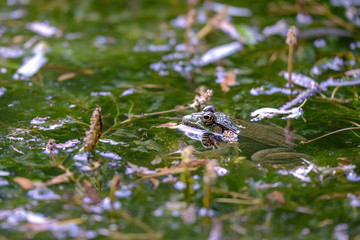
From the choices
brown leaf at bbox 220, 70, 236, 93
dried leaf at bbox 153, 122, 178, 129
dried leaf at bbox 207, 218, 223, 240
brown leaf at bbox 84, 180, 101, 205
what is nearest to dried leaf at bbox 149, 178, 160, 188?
brown leaf at bbox 84, 180, 101, 205

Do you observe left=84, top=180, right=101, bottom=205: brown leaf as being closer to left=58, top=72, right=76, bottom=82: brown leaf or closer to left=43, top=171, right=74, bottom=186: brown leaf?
left=43, top=171, right=74, bottom=186: brown leaf

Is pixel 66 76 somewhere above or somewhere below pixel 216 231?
above

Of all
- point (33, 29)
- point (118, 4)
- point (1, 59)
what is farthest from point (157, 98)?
point (118, 4)

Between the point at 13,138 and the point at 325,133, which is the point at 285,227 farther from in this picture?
the point at 13,138

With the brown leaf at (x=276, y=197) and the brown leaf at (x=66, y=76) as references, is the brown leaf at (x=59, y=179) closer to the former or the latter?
the brown leaf at (x=276, y=197)

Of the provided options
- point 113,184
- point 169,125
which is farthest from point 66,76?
point 113,184

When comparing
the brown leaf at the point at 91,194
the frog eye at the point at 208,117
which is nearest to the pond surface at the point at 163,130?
the brown leaf at the point at 91,194

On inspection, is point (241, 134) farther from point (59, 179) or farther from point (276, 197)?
point (59, 179)
